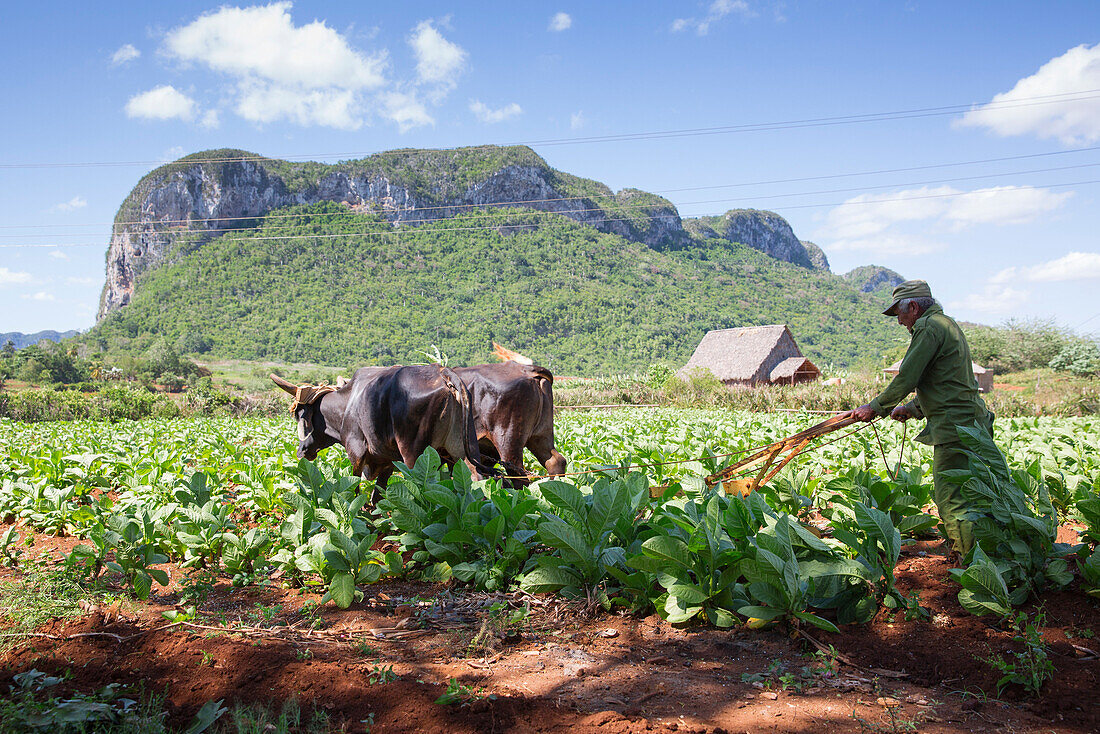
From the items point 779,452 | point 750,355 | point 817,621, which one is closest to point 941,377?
point 779,452

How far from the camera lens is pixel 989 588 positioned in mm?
3211

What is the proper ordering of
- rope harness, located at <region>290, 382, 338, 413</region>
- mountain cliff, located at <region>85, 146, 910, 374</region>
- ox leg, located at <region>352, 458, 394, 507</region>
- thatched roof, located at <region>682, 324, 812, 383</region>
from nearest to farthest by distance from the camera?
ox leg, located at <region>352, 458, 394, 507</region>, rope harness, located at <region>290, 382, 338, 413</region>, thatched roof, located at <region>682, 324, 812, 383</region>, mountain cliff, located at <region>85, 146, 910, 374</region>

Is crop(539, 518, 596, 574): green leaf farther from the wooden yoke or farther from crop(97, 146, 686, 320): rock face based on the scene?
crop(97, 146, 686, 320): rock face

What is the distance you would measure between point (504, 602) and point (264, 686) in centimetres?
150

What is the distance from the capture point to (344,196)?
349 ft

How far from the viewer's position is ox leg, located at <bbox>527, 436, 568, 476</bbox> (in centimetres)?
843

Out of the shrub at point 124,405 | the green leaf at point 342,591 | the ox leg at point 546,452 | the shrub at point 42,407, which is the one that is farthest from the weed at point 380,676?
the shrub at point 42,407

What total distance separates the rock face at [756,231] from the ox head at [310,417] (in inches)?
4905

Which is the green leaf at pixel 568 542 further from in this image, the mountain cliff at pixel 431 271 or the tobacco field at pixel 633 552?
the mountain cliff at pixel 431 271

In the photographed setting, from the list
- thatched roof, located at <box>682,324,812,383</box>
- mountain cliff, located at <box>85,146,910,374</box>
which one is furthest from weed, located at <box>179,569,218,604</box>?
mountain cliff, located at <box>85,146,910,374</box>

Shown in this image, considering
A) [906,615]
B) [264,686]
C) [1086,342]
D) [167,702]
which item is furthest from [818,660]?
[1086,342]

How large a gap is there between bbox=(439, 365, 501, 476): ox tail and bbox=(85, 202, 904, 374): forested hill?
198 ft

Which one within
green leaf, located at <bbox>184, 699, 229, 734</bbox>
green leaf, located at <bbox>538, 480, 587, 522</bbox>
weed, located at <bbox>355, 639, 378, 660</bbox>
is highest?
green leaf, located at <bbox>538, 480, 587, 522</bbox>

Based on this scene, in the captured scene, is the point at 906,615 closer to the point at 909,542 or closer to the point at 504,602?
the point at 909,542
